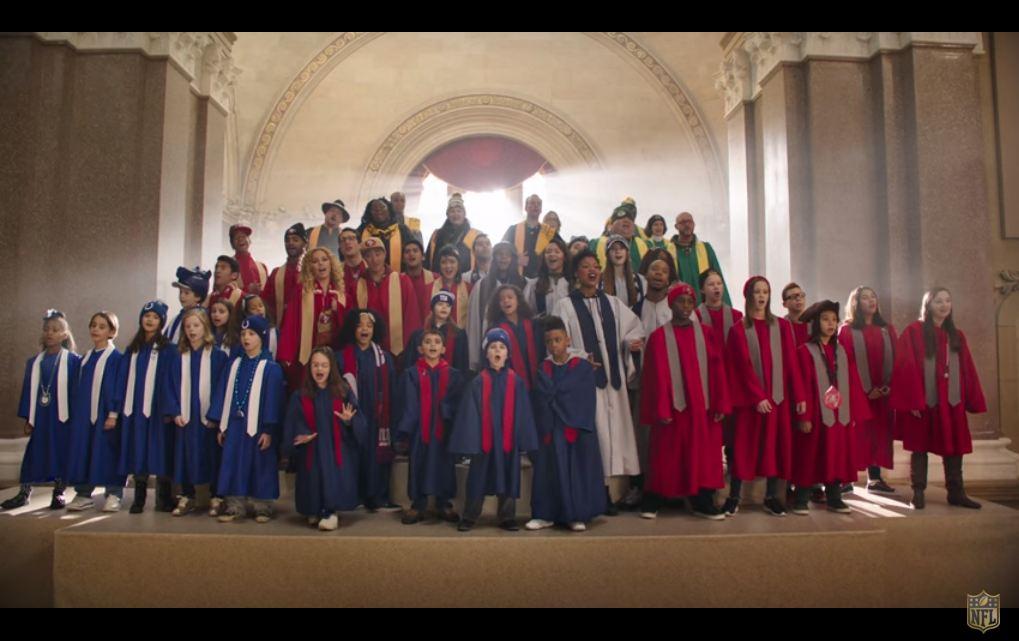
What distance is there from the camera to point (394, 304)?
5.41m

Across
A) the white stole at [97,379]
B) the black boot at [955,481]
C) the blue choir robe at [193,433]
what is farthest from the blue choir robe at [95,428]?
the black boot at [955,481]

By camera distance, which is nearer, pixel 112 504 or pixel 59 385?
pixel 112 504

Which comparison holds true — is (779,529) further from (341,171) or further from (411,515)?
(341,171)

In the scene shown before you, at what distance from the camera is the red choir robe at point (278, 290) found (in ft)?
18.8

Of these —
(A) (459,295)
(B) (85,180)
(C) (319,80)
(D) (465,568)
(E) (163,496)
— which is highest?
(C) (319,80)

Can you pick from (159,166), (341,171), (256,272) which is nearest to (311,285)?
(256,272)

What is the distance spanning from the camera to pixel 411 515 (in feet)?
14.6

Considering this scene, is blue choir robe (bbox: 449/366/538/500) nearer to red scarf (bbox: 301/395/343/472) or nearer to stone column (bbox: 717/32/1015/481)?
red scarf (bbox: 301/395/343/472)

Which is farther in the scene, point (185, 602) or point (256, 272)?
point (256, 272)

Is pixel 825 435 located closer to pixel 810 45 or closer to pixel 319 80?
pixel 810 45

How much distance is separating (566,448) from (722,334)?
4.97 feet

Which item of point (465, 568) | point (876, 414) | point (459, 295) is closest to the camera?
point (465, 568)

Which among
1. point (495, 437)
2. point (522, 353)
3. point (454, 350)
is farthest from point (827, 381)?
point (454, 350)
